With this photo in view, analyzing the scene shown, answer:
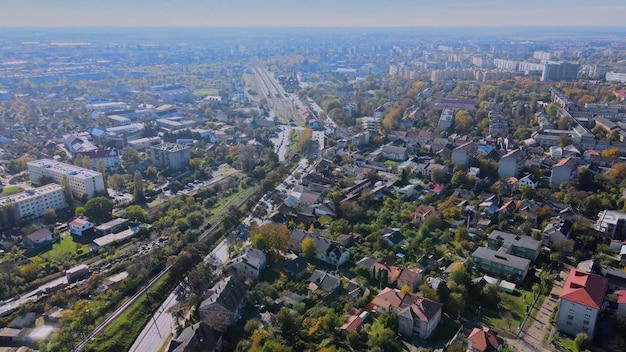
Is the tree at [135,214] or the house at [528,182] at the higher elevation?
the house at [528,182]

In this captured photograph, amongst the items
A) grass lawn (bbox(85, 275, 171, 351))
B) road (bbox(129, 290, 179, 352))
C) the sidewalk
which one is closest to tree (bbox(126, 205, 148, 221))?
grass lawn (bbox(85, 275, 171, 351))

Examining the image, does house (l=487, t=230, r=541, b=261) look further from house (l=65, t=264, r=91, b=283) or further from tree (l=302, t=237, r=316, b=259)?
house (l=65, t=264, r=91, b=283)

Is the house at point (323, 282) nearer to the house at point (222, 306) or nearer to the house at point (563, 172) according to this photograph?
the house at point (222, 306)

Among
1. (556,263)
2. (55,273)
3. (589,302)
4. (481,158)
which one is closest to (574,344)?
(589,302)

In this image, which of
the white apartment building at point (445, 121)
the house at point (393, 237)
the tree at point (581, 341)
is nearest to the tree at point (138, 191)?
the house at point (393, 237)

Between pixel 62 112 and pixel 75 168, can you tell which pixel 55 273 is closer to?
pixel 75 168

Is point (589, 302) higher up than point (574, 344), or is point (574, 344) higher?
point (589, 302)
